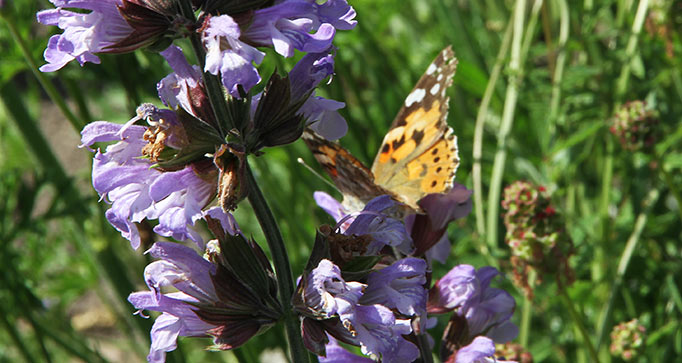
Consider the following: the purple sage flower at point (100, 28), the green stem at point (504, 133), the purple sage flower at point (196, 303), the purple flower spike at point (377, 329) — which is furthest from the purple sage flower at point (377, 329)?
the green stem at point (504, 133)

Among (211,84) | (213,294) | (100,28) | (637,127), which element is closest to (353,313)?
(213,294)

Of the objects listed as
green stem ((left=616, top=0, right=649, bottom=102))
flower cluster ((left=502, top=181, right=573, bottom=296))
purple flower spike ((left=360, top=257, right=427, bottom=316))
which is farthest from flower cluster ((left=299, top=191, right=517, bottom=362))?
green stem ((left=616, top=0, right=649, bottom=102))

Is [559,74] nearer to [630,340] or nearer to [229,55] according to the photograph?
[630,340]

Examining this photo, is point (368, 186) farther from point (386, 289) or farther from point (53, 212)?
point (53, 212)

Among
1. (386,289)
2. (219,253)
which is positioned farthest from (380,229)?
(219,253)

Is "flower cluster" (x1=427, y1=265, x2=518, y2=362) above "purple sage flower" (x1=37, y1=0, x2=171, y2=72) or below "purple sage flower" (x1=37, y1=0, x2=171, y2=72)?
below

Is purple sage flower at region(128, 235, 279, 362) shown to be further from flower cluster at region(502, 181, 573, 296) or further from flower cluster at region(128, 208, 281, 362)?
flower cluster at region(502, 181, 573, 296)

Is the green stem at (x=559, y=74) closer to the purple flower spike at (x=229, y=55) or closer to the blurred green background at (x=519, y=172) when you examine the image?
the blurred green background at (x=519, y=172)
